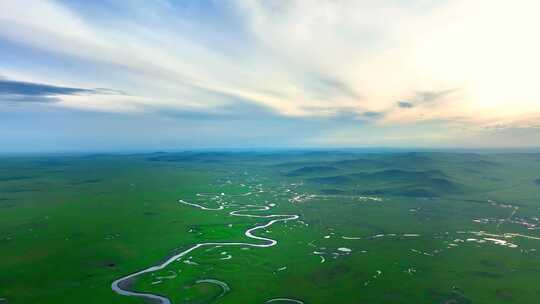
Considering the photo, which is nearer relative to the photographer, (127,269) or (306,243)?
(127,269)

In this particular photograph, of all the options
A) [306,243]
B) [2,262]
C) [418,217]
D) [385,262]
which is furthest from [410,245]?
[2,262]

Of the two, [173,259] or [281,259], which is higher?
[281,259]

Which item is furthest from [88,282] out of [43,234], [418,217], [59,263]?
[418,217]

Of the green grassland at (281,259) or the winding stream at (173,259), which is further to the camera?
the green grassland at (281,259)

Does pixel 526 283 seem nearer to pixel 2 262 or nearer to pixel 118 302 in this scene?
pixel 118 302

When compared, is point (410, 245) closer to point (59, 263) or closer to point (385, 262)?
point (385, 262)

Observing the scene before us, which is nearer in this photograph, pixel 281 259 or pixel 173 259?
pixel 281 259

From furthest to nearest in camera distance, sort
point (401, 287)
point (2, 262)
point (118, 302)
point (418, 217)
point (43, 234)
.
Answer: point (418, 217), point (43, 234), point (2, 262), point (401, 287), point (118, 302)

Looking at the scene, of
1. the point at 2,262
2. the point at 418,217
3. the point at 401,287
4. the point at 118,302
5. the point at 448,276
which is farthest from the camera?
the point at 418,217

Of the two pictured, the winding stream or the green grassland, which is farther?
the green grassland
